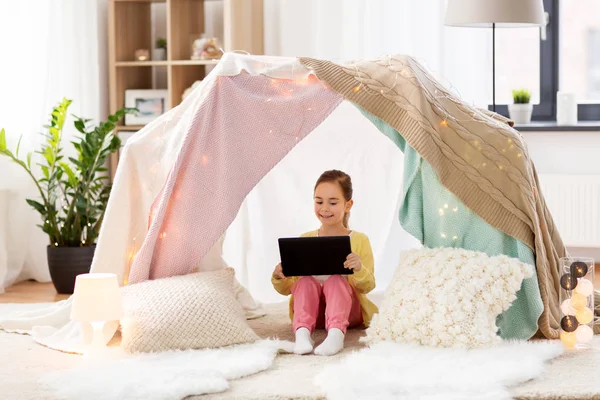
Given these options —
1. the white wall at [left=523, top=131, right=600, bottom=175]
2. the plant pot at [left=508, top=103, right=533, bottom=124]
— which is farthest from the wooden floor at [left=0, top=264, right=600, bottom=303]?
the plant pot at [left=508, top=103, right=533, bottom=124]

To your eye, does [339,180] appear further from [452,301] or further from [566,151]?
[566,151]

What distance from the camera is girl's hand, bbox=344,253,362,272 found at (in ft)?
9.09

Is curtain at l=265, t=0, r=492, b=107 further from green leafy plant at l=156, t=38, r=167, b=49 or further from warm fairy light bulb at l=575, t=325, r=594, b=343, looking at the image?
warm fairy light bulb at l=575, t=325, r=594, b=343

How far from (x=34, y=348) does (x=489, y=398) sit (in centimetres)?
144

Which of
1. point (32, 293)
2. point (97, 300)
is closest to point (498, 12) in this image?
point (97, 300)

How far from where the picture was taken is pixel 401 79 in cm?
288

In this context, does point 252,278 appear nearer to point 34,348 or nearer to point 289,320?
point 289,320

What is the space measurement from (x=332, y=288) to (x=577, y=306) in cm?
73

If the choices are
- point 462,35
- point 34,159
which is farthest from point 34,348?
point 462,35

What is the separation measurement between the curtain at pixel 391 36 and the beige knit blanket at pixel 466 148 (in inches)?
60.0

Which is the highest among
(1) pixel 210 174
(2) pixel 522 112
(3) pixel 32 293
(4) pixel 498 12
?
(4) pixel 498 12

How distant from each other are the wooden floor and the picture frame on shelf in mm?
918

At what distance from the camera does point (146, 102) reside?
4.56m

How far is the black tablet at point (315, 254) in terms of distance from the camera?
9.07ft
